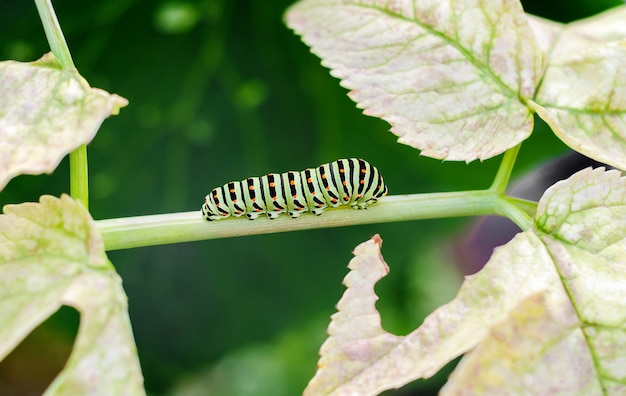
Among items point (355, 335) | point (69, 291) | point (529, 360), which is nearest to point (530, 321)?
point (529, 360)

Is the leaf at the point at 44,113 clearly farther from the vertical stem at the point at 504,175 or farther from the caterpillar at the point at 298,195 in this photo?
the vertical stem at the point at 504,175

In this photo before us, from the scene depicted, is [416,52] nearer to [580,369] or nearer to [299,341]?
[580,369]

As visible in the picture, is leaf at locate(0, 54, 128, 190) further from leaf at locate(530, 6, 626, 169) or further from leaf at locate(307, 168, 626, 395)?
leaf at locate(530, 6, 626, 169)

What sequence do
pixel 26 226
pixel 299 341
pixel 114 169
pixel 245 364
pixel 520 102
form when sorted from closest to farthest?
pixel 26 226 < pixel 520 102 < pixel 114 169 < pixel 299 341 < pixel 245 364

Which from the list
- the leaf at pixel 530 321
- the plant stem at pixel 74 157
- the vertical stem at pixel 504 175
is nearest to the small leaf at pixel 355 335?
the leaf at pixel 530 321

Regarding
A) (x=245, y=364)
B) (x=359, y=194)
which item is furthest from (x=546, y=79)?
(x=245, y=364)

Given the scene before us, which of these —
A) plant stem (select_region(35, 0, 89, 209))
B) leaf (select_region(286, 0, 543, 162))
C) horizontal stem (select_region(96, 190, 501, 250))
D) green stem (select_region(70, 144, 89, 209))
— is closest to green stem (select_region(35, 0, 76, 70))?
plant stem (select_region(35, 0, 89, 209))
